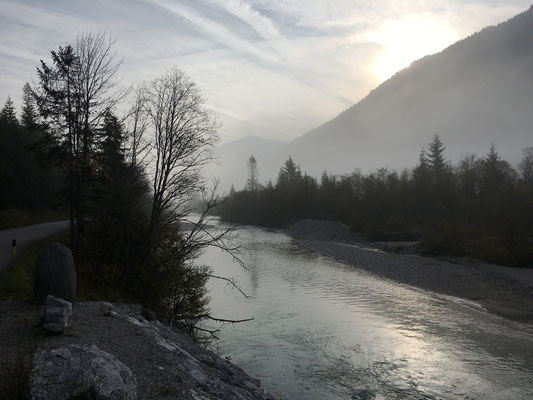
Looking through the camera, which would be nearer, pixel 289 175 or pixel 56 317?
pixel 56 317

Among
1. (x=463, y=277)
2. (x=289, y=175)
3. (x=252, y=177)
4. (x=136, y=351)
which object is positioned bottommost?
(x=136, y=351)

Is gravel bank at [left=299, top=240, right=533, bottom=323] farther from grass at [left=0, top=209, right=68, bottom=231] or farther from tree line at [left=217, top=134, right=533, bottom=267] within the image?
grass at [left=0, top=209, right=68, bottom=231]

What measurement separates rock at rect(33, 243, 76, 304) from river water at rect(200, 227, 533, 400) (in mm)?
5491

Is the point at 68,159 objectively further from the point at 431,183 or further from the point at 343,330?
the point at 431,183

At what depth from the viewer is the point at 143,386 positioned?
6680 millimetres

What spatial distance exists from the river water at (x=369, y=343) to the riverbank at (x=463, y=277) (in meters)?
1.65

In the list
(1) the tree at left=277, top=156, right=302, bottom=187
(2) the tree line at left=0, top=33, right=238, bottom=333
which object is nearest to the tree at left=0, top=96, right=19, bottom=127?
(2) the tree line at left=0, top=33, right=238, bottom=333

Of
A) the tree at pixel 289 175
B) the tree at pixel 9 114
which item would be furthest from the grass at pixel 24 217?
the tree at pixel 289 175

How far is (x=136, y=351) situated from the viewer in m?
8.20

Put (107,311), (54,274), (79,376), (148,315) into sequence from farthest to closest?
1. (148,315)
2. (107,311)
3. (54,274)
4. (79,376)

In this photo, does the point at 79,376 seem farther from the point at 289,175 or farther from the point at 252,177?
the point at 252,177

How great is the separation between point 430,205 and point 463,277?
31.6 metres

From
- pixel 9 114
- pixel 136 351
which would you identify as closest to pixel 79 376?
pixel 136 351

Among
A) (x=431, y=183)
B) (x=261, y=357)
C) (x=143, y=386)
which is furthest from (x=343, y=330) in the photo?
(x=431, y=183)
